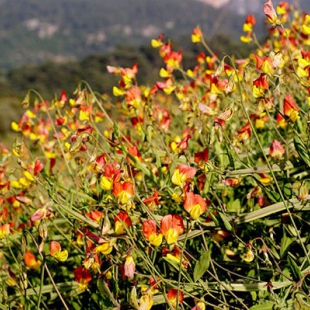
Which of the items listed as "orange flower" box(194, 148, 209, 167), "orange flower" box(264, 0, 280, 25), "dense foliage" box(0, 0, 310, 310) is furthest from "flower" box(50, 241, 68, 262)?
"orange flower" box(264, 0, 280, 25)

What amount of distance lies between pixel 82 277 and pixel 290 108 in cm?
58

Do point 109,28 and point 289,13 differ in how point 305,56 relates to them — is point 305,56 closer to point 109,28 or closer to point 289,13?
point 289,13

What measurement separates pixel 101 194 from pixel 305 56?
610 mm

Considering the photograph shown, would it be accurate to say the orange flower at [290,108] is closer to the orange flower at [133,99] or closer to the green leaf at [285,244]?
the green leaf at [285,244]

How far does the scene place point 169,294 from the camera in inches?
36.4

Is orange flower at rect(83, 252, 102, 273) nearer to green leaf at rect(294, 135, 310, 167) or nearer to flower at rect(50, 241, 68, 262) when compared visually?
flower at rect(50, 241, 68, 262)

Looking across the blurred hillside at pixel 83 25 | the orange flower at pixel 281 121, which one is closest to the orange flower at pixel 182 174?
the orange flower at pixel 281 121

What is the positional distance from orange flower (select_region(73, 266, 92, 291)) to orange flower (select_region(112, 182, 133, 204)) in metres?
0.26

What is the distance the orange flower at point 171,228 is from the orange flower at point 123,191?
75 millimetres

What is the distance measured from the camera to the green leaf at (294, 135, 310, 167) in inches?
41.2

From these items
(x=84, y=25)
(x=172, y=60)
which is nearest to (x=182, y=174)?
(x=172, y=60)

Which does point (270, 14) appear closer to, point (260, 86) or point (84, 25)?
point (260, 86)

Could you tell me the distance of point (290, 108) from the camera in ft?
3.41

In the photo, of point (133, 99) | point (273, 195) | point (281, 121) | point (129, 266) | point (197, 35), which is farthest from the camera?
point (197, 35)
